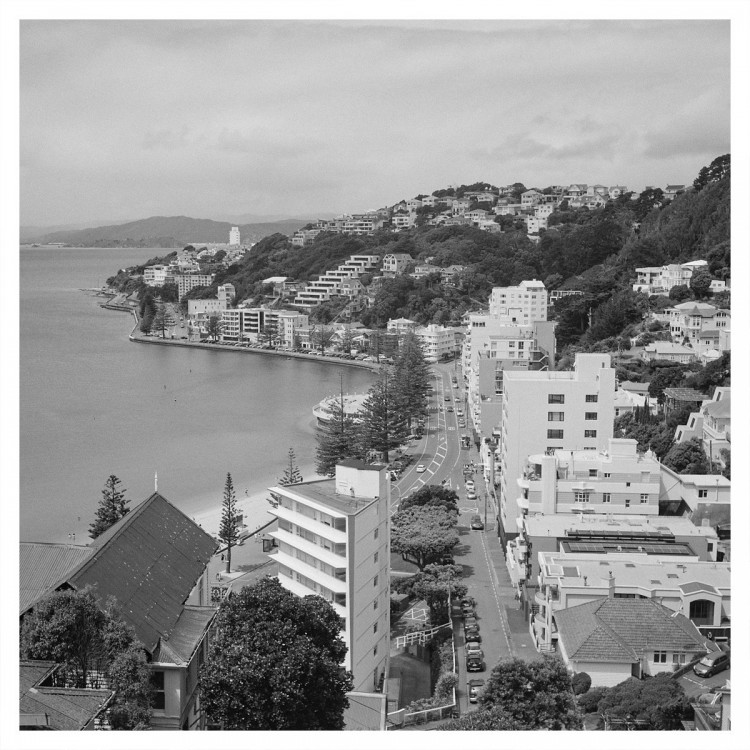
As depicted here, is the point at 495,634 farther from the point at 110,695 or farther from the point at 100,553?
the point at 110,695

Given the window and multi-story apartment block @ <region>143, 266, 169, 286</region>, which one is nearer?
the window

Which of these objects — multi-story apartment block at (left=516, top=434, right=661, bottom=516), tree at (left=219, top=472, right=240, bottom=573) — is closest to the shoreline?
tree at (left=219, top=472, right=240, bottom=573)

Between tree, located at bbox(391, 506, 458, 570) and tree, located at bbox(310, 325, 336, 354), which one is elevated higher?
tree, located at bbox(310, 325, 336, 354)

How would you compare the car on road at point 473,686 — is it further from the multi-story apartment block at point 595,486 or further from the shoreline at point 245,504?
the shoreline at point 245,504

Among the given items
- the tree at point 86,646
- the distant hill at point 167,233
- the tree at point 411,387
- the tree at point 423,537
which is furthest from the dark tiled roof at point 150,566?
the distant hill at point 167,233

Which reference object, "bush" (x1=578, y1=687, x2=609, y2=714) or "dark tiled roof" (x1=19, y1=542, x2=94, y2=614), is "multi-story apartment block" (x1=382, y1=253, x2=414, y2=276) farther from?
"bush" (x1=578, y1=687, x2=609, y2=714)

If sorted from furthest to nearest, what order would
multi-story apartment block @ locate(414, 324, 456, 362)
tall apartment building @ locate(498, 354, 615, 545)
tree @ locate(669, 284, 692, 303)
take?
multi-story apartment block @ locate(414, 324, 456, 362)
tree @ locate(669, 284, 692, 303)
tall apartment building @ locate(498, 354, 615, 545)
